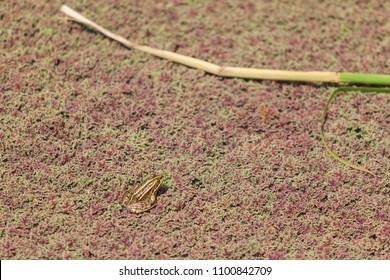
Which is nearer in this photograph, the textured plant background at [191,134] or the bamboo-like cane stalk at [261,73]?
the textured plant background at [191,134]

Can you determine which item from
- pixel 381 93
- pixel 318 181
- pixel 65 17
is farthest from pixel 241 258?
pixel 65 17

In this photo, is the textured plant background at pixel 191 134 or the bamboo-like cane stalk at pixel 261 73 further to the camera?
the bamboo-like cane stalk at pixel 261 73

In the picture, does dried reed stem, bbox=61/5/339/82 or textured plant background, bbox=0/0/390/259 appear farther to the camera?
dried reed stem, bbox=61/5/339/82

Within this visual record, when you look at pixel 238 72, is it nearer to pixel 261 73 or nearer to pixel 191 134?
pixel 261 73

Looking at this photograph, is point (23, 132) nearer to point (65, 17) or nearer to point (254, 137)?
point (65, 17)

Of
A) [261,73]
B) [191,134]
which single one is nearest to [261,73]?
[261,73]

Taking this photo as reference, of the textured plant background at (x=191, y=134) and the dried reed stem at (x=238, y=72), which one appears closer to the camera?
the textured plant background at (x=191, y=134)
